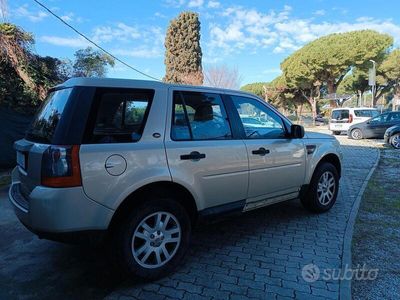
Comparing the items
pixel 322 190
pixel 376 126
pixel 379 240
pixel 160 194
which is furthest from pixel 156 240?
pixel 376 126

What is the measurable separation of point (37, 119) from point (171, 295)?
7.09 ft

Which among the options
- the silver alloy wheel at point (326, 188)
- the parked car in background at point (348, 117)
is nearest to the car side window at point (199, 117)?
the silver alloy wheel at point (326, 188)

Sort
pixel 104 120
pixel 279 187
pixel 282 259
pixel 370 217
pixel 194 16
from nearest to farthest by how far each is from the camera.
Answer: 1. pixel 104 120
2. pixel 282 259
3. pixel 279 187
4. pixel 370 217
5. pixel 194 16

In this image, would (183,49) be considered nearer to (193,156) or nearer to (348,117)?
(348,117)

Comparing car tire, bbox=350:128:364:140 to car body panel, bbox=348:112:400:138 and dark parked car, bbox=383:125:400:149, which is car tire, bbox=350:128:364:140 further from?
dark parked car, bbox=383:125:400:149

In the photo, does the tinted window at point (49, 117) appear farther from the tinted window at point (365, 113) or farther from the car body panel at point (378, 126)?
the tinted window at point (365, 113)

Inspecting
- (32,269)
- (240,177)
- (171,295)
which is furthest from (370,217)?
(32,269)

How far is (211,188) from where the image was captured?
3738 millimetres

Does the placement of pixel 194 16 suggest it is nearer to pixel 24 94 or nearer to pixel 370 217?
pixel 24 94

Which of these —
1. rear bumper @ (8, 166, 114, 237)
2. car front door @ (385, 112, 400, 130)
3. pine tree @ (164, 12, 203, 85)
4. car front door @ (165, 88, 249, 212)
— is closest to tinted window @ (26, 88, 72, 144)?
rear bumper @ (8, 166, 114, 237)

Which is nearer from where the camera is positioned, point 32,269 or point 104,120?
point 104,120

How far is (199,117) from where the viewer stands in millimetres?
3826

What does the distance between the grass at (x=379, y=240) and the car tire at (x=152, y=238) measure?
5.50 ft

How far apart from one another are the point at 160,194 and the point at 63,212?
2.91 feet
